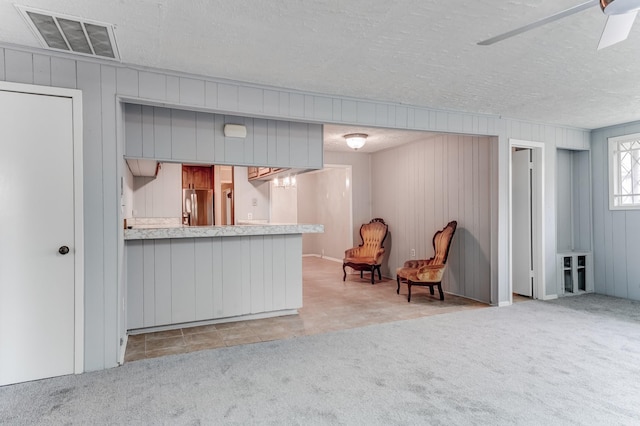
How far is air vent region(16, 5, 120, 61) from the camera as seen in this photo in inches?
86.3

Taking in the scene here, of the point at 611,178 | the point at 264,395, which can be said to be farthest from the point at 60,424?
the point at 611,178

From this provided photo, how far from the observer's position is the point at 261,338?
350 cm

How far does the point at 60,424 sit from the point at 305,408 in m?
1.37

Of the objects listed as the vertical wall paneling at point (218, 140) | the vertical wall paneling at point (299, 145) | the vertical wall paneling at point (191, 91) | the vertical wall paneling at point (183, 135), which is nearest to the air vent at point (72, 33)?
the vertical wall paneling at point (191, 91)

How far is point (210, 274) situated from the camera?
3928mm

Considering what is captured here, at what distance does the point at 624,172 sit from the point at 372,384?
4916 millimetres

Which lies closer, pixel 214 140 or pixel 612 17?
pixel 612 17

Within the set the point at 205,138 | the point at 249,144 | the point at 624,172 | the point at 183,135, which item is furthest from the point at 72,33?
the point at 624,172

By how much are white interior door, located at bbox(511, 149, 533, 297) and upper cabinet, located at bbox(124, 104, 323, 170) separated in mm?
2976

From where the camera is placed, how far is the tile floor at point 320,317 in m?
3.39

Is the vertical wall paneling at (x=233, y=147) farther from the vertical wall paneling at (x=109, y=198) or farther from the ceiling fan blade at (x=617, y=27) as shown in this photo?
the ceiling fan blade at (x=617, y=27)

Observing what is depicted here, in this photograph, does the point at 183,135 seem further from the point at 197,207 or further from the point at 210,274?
the point at 197,207

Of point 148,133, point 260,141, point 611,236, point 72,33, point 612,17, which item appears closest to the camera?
point 612,17

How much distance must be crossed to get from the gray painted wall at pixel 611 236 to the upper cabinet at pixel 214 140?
414cm
